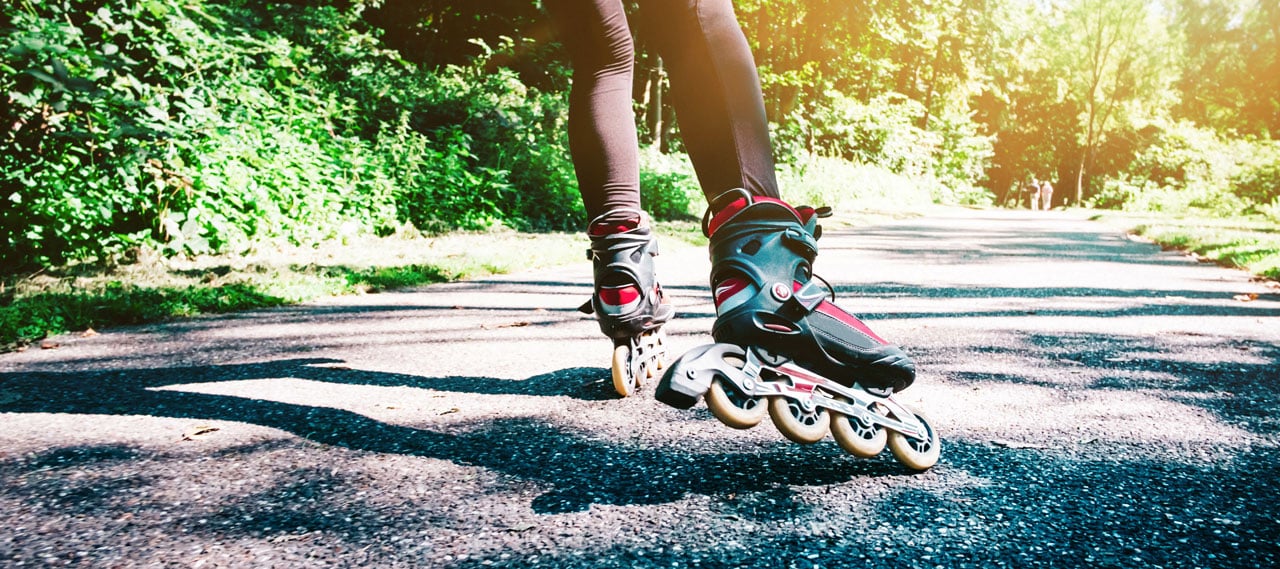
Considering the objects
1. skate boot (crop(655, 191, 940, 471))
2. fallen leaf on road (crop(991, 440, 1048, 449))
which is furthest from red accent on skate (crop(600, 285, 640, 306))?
fallen leaf on road (crop(991, 440, 1048, 449))

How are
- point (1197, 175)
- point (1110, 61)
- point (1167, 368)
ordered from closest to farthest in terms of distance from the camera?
point (1167, 368) → point (1197, 175) → point (1110, 61)

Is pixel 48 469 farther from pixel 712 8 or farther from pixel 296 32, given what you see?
pixel 296 32

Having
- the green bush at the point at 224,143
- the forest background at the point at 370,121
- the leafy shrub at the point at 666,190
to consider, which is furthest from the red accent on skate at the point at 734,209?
the leafy shrub at the point at 666,190

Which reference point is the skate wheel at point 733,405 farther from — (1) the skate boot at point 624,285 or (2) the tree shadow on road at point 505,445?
(1) the skate boot at point 624,285

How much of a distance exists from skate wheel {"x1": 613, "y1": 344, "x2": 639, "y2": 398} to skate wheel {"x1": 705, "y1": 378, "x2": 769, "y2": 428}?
717 millimetres

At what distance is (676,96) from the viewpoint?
194 cm

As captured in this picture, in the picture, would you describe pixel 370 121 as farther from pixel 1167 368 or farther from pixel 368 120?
pixel 1167 368

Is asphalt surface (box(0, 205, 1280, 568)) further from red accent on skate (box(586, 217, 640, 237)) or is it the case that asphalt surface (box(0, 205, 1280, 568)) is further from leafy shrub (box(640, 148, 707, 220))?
leafy shrub (box(640, 148, 707, 220))

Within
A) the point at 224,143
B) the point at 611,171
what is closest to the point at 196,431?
the point at 611,171

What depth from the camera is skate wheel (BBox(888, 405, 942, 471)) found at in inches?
57.5

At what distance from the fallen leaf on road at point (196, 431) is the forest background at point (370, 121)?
214cm

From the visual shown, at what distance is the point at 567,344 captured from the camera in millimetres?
2953

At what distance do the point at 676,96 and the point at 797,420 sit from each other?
2.93 ft

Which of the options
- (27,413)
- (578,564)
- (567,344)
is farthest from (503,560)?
(567,344)
